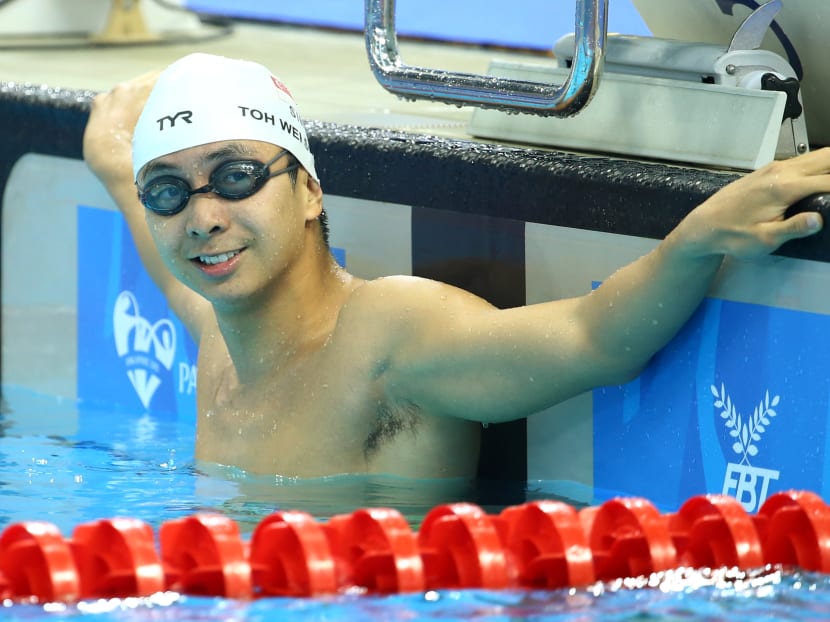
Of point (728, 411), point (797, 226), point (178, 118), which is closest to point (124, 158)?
point (178, 118)

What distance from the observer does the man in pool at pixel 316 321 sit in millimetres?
2326

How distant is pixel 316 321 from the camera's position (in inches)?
105

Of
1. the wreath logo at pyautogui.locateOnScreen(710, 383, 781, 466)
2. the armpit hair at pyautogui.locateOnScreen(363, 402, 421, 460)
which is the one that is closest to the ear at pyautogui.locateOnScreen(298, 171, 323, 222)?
the armpit hair at pyautogui.locateOnScreen(363, 402, 421, 460)

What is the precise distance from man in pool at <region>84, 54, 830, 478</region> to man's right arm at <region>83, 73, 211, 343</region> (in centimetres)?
39

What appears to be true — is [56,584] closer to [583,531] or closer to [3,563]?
[3,563]

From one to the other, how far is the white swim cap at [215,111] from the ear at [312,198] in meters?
A: 0.02

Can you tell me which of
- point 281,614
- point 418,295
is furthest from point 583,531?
point 418,295

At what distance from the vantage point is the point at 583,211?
254 centimetres

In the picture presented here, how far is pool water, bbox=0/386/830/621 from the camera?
6.15 feet

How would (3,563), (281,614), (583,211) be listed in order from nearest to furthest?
1. (281,614)
2. (3,563)
3. (583,211)

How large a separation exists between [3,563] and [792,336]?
3.68ft

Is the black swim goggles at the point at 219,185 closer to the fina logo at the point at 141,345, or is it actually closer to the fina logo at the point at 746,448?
the fina logo at the point at 746,448

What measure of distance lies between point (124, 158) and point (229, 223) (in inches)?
29.1

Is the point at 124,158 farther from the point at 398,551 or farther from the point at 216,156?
the point at 398,551
